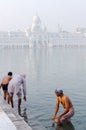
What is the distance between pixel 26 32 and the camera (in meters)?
151

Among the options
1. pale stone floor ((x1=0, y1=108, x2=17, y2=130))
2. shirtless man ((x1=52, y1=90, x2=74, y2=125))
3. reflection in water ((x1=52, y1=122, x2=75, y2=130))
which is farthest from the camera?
reflection in water ((x1=52, y1=122, x2=75, y2=130))

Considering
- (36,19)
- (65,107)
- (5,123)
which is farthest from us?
(36,19)

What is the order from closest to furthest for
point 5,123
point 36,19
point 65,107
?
point 5,123 → point 65,107 → point 36,19

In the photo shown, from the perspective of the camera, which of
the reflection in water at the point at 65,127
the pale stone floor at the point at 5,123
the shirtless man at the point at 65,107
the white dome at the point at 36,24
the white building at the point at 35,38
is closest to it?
the pale stone floor at the point at 5,123

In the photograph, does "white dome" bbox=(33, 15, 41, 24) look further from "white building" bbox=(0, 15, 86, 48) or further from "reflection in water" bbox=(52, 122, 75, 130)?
"reflection in water" bbox=(52, 122, 75, 130)

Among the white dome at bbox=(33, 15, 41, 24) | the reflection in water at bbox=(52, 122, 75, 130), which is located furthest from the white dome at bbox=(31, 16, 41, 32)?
the reflection in water at bbox=(52, 122, 75, 130)

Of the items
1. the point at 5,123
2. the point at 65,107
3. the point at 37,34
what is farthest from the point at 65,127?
the point at 37,34

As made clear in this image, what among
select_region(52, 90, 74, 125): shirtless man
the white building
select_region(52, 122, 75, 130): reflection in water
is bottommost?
the white building

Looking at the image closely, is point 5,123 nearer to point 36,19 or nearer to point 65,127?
point 65,127

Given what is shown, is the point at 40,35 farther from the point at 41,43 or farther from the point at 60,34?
the point at 60,34

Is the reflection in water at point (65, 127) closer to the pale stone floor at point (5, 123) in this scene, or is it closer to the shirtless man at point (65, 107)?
the shirtless man at point (65, 107)

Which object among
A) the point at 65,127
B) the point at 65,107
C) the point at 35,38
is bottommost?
the point at 35,38

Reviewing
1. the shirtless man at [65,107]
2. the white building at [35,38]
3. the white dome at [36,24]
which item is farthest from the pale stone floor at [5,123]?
the white dome at [36,24]

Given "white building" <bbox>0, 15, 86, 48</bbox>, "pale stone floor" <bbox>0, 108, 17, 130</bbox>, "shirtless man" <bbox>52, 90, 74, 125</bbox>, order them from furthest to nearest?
"white building" <bbox>0, 15, 86, 48</bbox>
"shirtless man" <bbox>52, 90, 74, 125</bbox>
"pale stone floor" <bbox>0, 108, 17, 130</bbox>
